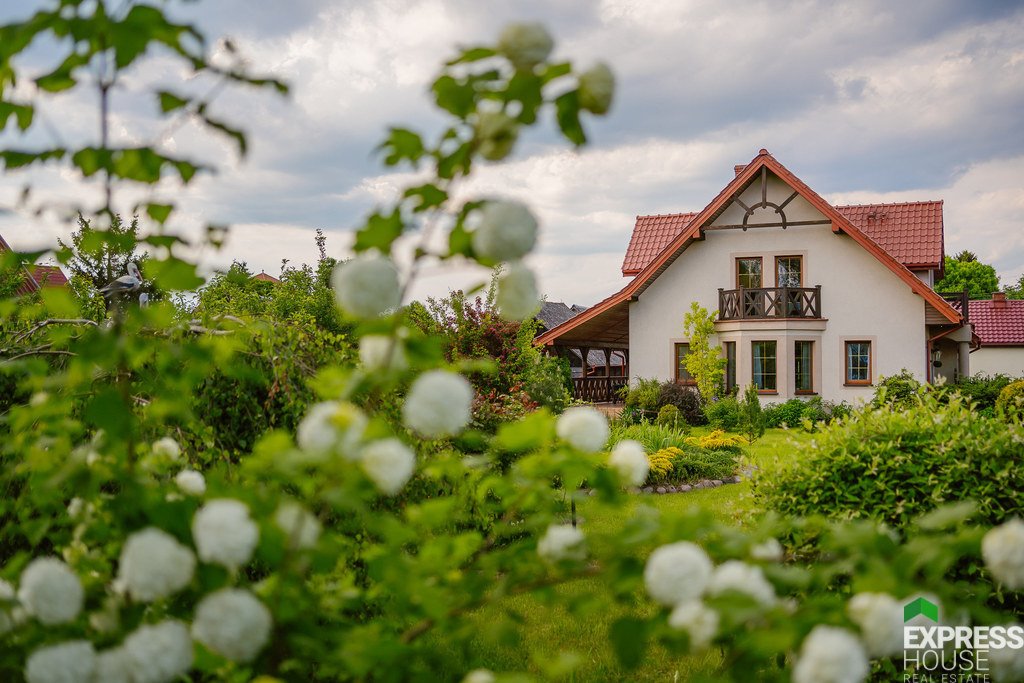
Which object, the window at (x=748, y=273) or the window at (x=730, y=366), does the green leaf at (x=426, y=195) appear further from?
the window at (x=748, y=273)

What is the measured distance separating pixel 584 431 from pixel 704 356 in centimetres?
1715

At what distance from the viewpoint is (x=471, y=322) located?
10.8 m

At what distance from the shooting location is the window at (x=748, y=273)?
61.9 feet

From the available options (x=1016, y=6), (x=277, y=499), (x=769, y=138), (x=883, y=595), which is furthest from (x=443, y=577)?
(x=769, y=138)

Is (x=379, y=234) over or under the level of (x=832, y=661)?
over

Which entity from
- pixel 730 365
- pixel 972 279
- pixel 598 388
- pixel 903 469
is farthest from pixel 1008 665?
pixel 972 279

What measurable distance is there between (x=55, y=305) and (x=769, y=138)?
19245 mm

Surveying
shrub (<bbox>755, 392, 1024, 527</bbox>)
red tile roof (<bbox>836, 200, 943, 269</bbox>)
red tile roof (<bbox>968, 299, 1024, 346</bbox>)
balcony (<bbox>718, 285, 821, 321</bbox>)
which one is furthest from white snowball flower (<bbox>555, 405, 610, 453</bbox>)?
red tile roof (<bbox>968, 299, 1024, 346</bbox>)

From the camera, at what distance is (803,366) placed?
18.2 meters

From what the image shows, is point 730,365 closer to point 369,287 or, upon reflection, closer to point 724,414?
Answer: point 724,414

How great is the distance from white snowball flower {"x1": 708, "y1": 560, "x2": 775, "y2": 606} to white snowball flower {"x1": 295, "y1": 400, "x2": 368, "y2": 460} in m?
0.61

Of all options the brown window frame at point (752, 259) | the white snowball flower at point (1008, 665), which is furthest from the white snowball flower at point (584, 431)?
the brown window frame at point (752, 259)

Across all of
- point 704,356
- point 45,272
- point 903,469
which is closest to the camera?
point 903,469

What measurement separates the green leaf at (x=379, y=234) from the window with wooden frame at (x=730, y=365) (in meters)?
18.0
